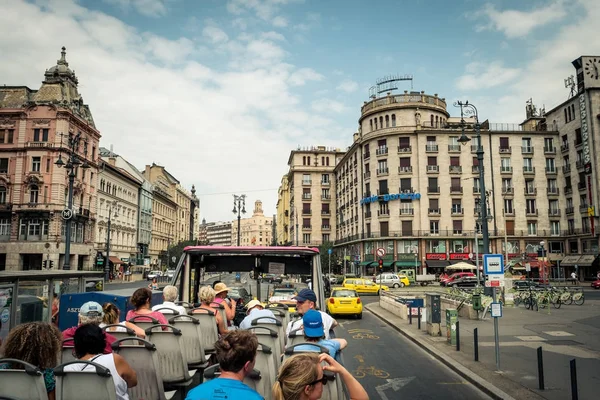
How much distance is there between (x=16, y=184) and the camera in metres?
47.4

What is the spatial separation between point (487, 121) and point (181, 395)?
6467cm

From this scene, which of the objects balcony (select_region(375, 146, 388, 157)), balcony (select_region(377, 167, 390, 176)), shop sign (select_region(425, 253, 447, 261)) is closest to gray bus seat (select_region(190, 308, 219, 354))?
shop sign (select_region(425, 253, 447, 261))

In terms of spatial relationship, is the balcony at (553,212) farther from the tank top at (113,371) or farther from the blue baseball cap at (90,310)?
the tank top at (113,371)

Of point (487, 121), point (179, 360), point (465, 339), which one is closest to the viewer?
point (179, 360)

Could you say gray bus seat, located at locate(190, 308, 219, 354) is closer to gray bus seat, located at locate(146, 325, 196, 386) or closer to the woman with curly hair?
gray bus seat, located at locate(146, 325, 196, 386)

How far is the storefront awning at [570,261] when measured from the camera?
52444 millimetres

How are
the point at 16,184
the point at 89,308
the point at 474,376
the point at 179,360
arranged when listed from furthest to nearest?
the point at 16,184, the point at 474,376, the point at 179,360, the point at 89,308

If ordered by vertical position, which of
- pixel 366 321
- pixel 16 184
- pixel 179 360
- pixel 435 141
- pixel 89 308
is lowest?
pixel 366 321

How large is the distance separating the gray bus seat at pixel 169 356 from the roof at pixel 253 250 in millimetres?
3749

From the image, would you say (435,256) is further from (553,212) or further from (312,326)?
(312,326)

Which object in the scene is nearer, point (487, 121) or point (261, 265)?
point (261, 265)

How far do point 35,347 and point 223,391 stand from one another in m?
1.89

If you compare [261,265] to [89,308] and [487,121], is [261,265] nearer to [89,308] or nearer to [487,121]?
[89,308]

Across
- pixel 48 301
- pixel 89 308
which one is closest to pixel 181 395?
pixel 89 308
